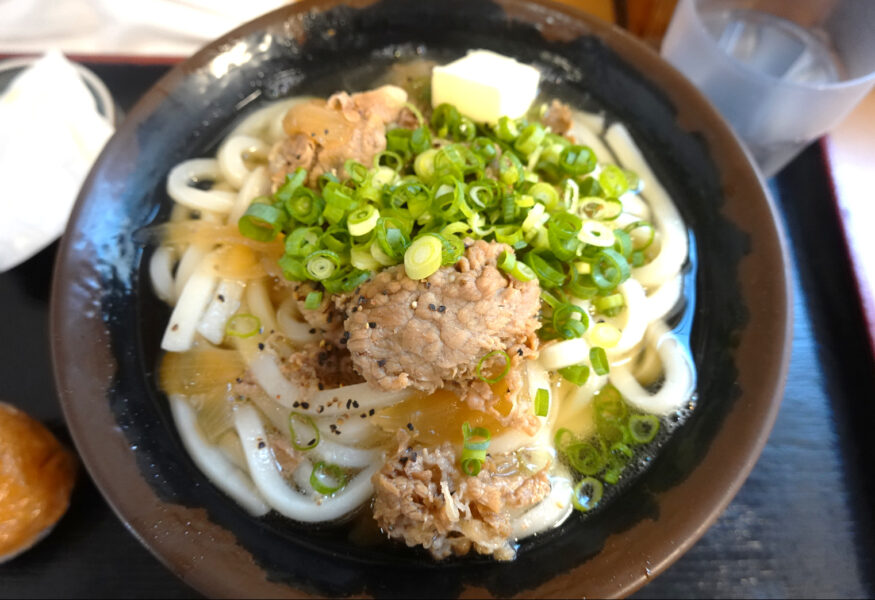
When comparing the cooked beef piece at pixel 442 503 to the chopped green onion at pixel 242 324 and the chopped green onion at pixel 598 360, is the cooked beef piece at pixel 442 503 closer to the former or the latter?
the chopped green onion at pixel 598 360

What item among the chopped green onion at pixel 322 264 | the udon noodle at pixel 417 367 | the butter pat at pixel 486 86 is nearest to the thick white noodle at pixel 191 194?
the udon noodle at pixel 417 367

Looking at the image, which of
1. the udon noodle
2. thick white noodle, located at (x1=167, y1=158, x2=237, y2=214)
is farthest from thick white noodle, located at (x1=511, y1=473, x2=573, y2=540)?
thick white noodle, located at (x1=167, y1=158, x2=237, y2=214)

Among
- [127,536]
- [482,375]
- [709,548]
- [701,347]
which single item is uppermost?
[482,375]

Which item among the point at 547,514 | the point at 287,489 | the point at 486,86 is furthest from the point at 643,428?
the point at 486,86

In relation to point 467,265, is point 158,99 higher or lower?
higher

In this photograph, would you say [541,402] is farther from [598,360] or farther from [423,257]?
[423,257]

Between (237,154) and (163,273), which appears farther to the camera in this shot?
(237,154)

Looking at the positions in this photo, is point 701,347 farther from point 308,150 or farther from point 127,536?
point 127,536

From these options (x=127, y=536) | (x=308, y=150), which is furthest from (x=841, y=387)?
(x=127, y=536)
